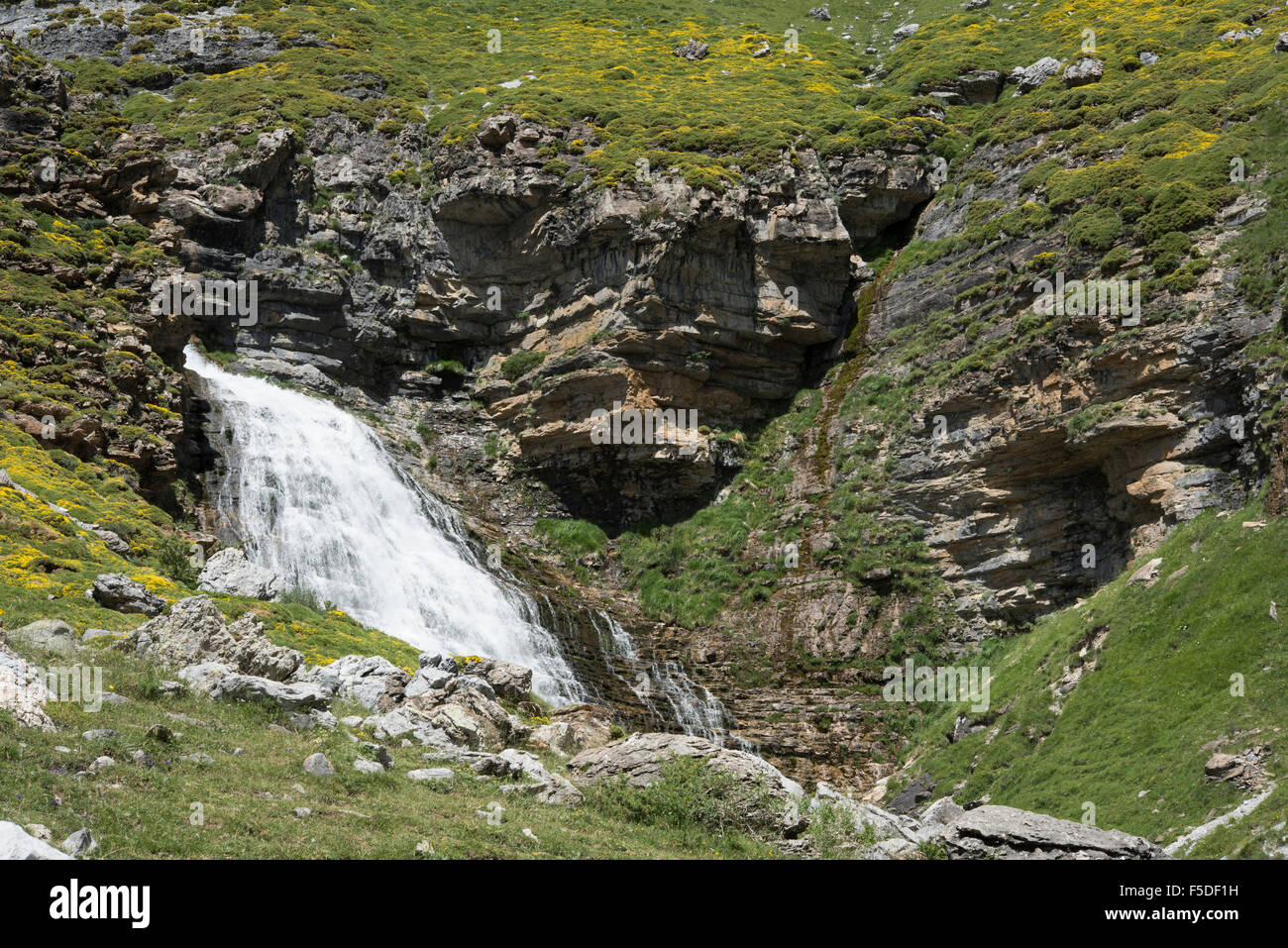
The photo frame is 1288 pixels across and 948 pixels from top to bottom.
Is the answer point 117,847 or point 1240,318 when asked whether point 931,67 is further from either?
point 117,847

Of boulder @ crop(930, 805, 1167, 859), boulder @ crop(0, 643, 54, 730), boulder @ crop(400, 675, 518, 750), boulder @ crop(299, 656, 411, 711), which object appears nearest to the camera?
boulder @ crop(0, 643, 54, 730)

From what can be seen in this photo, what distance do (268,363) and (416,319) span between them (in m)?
8.18

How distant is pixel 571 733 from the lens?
68.7 feet

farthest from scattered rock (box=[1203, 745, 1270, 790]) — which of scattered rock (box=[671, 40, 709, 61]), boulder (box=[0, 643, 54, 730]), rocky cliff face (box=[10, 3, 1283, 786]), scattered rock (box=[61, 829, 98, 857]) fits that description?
scattered rock (box=[671, 40, 709, 61])

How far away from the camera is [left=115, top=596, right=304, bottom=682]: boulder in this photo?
17641 millimetres

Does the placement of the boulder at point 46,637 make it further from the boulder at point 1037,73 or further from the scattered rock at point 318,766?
the boulder at point 1037,73

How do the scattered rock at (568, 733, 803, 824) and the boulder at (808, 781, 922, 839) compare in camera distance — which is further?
the scattered rock at (568, 733, 803, 824)

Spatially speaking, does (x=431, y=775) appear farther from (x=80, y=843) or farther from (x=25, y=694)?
(x=80, y=843)

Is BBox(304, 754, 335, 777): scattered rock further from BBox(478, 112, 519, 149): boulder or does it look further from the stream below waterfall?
BBox(478, 112, 519, 149): boulder

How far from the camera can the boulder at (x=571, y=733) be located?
20.2 meters

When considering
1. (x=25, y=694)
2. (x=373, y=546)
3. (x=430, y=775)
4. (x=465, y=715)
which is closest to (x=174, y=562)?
(x=373, y=546)

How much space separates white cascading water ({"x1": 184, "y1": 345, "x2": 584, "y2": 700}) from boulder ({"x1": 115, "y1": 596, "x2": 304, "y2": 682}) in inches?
519

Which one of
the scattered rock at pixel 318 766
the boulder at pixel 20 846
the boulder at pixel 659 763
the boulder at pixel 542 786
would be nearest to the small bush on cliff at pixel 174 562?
the boulder at pixel 542 786
